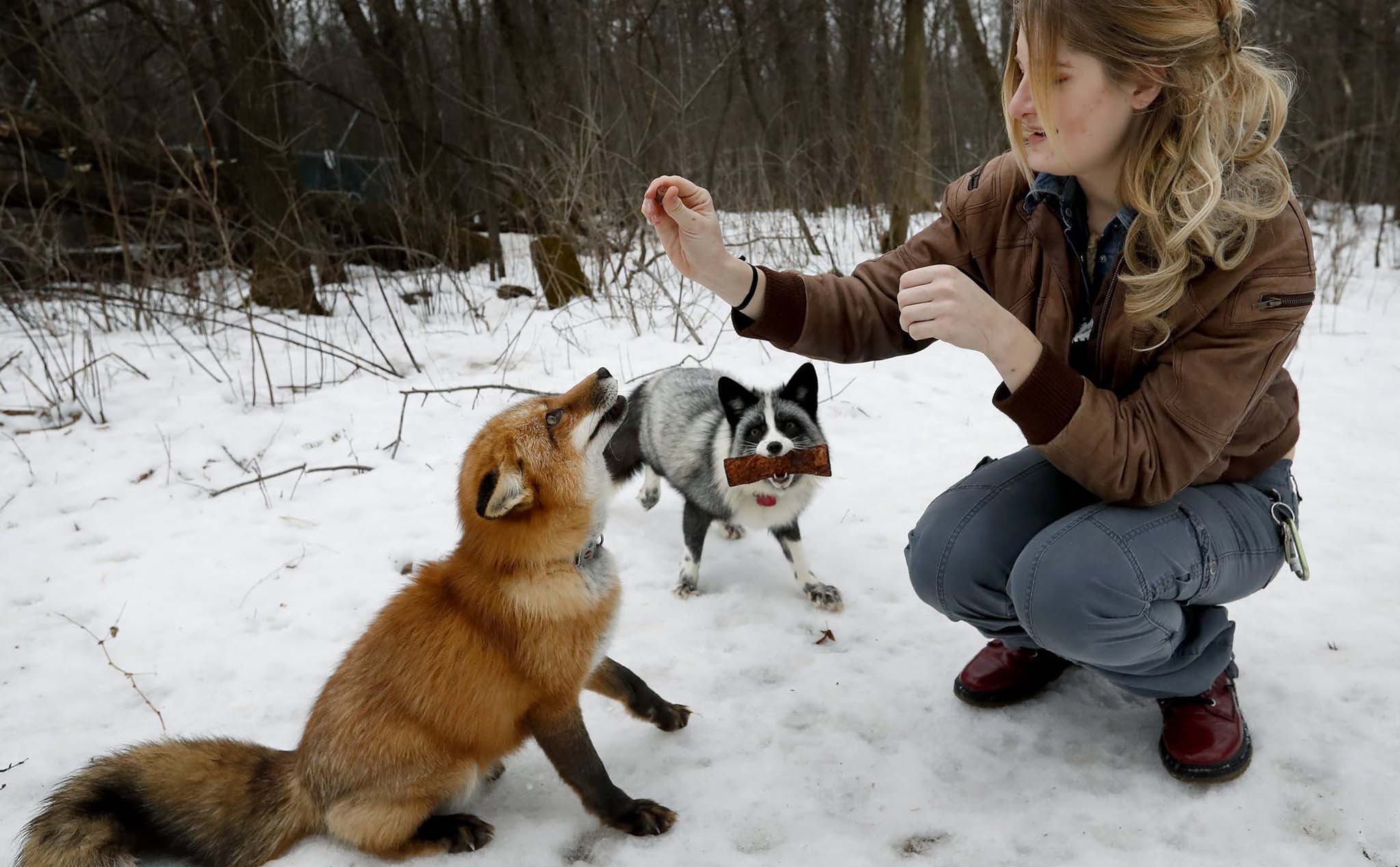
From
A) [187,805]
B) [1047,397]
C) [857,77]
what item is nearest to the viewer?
[1047,397]

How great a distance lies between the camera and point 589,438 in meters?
2.30

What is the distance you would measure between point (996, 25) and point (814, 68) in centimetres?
425

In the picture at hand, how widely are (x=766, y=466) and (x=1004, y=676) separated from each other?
112 centimetres

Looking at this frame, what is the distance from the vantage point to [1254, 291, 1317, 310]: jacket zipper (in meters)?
1.75

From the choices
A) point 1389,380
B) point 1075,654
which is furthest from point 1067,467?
point 1389,380

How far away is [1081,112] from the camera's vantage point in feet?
5.97

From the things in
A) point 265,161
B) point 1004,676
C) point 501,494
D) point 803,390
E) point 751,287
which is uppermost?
point 265,161

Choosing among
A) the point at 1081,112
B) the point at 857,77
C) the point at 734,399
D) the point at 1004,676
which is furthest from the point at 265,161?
the point at 857,77

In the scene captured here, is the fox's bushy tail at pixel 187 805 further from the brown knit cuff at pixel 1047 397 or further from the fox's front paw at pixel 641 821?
the brown knit cuff at pixel 1047 397

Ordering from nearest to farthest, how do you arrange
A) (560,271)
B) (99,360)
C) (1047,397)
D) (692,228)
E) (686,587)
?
(1047,397) → (692,228) → (686,587) → (99,360) → (560,271)

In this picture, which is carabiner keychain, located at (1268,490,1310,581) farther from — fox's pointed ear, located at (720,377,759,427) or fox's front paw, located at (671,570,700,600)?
fox's front paw, located at (671,570,700,600)

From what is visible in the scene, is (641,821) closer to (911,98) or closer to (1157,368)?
(1157,368)

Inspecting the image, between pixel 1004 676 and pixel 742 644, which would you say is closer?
pixel 1004 676

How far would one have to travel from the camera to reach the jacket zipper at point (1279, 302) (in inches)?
68.8
